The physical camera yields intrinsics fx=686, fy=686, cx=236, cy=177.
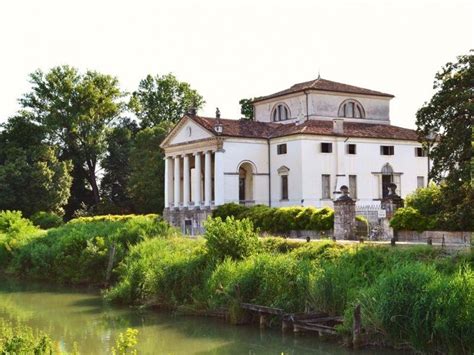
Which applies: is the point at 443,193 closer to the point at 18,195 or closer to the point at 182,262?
the point at 182,262

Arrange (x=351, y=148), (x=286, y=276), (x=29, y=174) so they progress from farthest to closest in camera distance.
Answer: (x=29, y=174) < (x=351, y=148) < (x=286, y=276)

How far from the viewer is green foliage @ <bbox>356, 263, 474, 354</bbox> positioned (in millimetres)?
16438

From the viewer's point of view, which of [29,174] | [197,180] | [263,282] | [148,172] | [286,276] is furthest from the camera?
[148,172]

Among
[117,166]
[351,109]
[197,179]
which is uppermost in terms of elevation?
[351,109]

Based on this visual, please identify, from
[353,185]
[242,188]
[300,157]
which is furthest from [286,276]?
[242,188]

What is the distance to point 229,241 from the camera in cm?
2694

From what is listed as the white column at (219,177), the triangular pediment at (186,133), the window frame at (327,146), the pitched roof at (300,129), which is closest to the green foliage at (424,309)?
the window frame at (327,146)

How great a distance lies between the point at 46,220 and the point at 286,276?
39457 millimetres

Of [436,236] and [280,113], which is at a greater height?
[280,113]

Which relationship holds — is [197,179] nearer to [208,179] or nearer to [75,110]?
[208,179]

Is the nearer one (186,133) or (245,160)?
(245,160)

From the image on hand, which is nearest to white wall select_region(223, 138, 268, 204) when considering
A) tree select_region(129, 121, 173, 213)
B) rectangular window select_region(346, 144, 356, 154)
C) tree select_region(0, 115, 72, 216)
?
rectangular window select_region(346, 144, 356, 154)

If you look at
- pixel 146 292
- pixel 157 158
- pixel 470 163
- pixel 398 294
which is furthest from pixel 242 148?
pixel 398 294

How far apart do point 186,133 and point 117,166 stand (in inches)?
870
